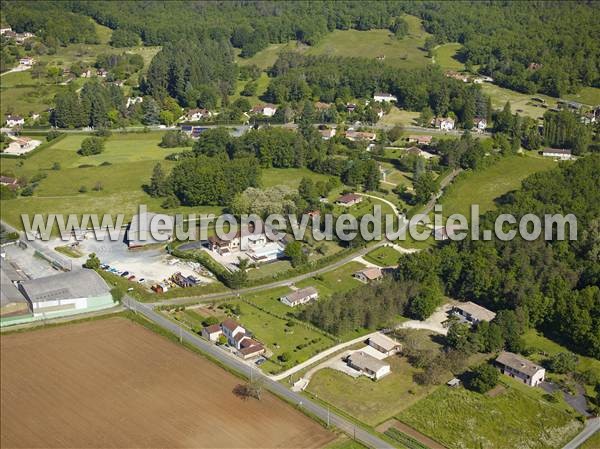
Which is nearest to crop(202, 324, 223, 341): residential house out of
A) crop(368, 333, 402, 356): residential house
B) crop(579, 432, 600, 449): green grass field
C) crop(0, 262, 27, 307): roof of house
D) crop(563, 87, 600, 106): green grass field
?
crop(368, 333, 402, 356): residential house

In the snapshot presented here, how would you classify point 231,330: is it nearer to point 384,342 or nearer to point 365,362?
point 365,362

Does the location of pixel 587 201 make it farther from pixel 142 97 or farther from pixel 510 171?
pixel 142 97

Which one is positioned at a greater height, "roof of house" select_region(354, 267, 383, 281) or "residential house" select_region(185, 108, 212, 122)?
"residential house" select_region(185, 108, 212, 122)

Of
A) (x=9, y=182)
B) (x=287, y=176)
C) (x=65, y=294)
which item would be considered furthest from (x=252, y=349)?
(x=9, y=182)

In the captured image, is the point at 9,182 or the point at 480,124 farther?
the point at 480,124

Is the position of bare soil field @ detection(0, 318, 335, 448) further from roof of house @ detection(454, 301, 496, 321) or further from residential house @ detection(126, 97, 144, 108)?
residential house @ detection(126, 97, 144, 108)

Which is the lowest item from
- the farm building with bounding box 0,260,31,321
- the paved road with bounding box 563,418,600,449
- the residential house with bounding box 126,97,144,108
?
the paved road with bounding box 563,418,600,449

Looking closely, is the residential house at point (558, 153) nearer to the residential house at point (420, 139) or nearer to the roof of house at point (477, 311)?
the residential house at point (420, 139)

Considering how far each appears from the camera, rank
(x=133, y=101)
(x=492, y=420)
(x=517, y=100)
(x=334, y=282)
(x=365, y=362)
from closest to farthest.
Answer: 1. (x=492, y=420)
2. (x=365, y=362)
3. (x=334, y=282)
4. (x=133, y=101)
5. (x=517, y=100)
